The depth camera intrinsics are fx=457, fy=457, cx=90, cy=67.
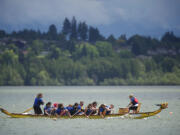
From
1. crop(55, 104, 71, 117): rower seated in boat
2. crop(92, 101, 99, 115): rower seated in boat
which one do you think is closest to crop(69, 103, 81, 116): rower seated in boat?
crop(55, 104, 71, 117): rower seated in boat

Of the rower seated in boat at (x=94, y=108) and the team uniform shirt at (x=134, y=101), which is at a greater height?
the team uniform shirt at (x=134, y=101)

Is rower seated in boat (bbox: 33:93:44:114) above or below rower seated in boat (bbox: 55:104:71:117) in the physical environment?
above

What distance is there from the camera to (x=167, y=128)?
38688mm

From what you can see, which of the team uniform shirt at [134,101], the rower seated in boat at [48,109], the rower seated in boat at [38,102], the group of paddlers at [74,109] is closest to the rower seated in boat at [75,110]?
the group of paddlers at [74,109]

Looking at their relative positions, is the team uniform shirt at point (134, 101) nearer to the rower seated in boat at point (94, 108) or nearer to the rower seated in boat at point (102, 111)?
the rower seated in boat at point (102, 111)

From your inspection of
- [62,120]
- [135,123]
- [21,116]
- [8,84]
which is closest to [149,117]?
[135,123]

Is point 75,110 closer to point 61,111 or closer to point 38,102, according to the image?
point 61,111

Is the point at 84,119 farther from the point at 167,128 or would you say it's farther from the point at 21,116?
the point at 167,128

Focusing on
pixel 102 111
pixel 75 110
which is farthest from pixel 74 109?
pixel 102 111

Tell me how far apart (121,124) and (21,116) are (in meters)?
9.95

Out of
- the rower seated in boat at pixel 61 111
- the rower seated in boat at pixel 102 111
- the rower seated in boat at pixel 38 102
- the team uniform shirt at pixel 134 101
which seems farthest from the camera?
the rower seated in boat at pixel 61 111

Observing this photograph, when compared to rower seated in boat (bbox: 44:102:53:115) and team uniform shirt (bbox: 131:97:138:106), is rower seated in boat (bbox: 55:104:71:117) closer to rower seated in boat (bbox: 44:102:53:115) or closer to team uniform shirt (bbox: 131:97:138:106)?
rower seated in boat (bbox: 44:102:53:115)

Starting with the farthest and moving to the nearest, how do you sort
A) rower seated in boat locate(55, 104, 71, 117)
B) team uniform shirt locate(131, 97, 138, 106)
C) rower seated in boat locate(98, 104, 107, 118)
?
rower seated in boat locate(55, 104, 71, 117) < team uniform shirt locate(131, 97, 138, 106) < rower seated in boat locate(98, 104, 107, 118)

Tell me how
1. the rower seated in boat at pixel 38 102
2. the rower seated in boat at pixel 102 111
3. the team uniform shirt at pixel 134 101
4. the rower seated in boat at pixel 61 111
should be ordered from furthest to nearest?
the rower seated in boat at pixel 61 111
the team uniform shirt at pixel 134 101
the rower seated in boat at pixel 102 111
the rower seated in boat at pixel 38 102
